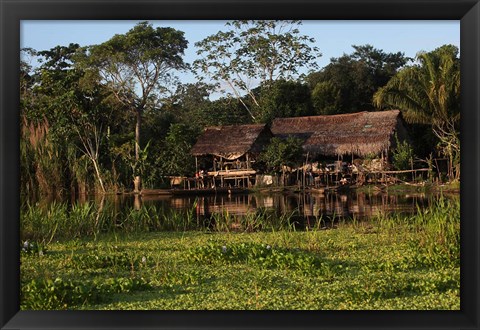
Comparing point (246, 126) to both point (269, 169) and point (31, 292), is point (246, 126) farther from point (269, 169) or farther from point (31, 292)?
point (31, 292)

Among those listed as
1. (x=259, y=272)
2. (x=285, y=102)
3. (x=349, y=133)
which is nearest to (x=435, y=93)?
(x=349, y=133)

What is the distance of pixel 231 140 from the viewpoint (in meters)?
20.9

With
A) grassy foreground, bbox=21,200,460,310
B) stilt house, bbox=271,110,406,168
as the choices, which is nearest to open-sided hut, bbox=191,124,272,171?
stilt house, bbox=271,110,406,168

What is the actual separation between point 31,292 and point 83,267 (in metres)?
1.48

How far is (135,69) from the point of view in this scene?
73.9 feet

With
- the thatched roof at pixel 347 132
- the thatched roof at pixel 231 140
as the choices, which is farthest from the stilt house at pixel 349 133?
the thatched roof at pixel 231 140

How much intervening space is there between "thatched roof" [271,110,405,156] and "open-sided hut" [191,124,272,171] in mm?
1088

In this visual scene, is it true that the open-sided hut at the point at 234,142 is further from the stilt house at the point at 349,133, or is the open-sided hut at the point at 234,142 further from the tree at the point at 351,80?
the tree at the point at 351,80

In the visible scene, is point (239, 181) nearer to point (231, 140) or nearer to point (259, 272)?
point (231, 140)
